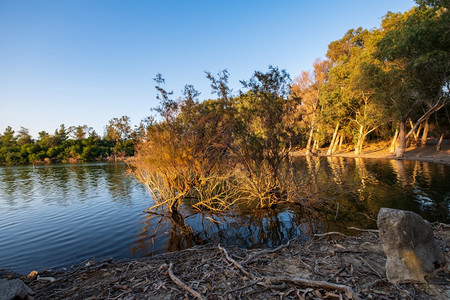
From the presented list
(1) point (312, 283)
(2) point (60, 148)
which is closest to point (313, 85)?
(1) point (312, 283)

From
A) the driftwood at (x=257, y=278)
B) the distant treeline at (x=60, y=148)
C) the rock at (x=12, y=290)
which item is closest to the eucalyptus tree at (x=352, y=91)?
the driftwood at (x=257, y=278)

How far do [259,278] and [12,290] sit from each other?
13.2 feet

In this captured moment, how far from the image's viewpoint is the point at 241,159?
11.5 metres

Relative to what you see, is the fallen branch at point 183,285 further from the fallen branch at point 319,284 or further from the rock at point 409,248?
the rock at point 409,248

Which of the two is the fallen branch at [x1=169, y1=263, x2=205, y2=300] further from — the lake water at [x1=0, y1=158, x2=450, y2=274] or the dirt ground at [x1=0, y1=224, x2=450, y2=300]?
the lake water at [x1=0, y1=158, x2=450, y2=274]

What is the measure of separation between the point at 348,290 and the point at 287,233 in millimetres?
4949

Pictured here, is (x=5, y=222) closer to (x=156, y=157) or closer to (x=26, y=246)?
(x=26, y=246)

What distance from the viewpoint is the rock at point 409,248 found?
11.7ft

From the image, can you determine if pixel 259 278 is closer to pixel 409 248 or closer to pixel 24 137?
pixel 409 248

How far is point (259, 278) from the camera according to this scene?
4020mm

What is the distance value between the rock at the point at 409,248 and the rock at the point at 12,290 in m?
6.01

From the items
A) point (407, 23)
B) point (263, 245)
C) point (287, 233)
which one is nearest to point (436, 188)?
point (287, 233)

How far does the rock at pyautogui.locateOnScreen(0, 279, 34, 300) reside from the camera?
331 cm

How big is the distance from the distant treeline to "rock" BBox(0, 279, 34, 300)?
199 ft
